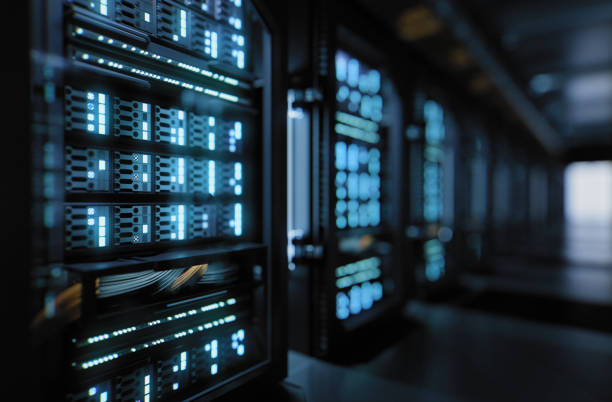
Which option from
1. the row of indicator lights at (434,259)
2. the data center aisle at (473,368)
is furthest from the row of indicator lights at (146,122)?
the row of indicator lights at (434,259)

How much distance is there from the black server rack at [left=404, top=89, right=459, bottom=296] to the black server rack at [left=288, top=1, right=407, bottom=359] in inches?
12.0

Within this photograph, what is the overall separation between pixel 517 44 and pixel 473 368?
3.65m

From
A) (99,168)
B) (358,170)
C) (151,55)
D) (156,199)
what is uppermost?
(151,55)

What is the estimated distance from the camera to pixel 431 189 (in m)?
3.82

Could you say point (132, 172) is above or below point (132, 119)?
below

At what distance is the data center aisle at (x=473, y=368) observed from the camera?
1836 millimetres

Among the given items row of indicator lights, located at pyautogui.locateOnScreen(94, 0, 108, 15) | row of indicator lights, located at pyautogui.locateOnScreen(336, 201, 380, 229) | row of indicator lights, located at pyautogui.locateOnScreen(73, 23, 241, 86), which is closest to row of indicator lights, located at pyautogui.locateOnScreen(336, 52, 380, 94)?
row of indicator lights, located at pyautogui.locateOnScreen(336, 201, 380, 229)

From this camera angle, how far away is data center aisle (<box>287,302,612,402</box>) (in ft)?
6.02

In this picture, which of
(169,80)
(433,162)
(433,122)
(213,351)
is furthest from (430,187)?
(169,80)

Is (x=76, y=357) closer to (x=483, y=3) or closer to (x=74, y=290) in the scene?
(x=74, y=290)

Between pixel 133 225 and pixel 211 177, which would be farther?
pixel 211 177

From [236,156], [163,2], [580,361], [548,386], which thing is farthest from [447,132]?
[163,2]

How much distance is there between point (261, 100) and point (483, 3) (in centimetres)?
263

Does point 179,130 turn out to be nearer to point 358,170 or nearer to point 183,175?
point 183,175
